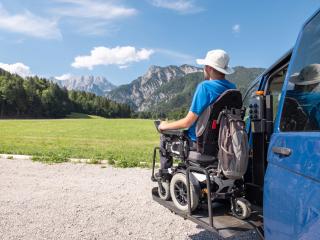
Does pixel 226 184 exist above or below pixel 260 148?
below

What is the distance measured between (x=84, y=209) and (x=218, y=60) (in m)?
3.65

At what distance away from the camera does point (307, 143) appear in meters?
2.63

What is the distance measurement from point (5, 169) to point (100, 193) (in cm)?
390

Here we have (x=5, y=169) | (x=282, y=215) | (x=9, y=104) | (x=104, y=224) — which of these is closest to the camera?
(x=282, y=215)

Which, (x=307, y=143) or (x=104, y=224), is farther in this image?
(x=104, y=224)

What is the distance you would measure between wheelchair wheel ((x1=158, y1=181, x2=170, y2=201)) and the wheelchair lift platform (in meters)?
0.32

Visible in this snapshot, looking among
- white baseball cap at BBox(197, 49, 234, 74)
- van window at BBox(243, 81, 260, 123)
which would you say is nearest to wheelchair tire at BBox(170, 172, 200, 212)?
white baseball cap at BBox(197, 49, 234, 74)

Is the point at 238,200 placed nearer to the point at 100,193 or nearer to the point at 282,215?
the point at 282,215

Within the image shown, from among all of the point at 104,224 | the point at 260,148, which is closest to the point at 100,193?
the point at 104,224

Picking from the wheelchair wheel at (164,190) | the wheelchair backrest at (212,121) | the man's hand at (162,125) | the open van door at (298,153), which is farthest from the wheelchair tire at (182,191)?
the open van door at (298,153)

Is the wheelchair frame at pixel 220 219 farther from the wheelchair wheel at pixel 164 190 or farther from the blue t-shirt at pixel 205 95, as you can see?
the blue t-shirt at pixel 205 95

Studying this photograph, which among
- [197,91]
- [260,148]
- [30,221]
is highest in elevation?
[197,91]

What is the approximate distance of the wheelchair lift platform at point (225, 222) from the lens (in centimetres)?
360

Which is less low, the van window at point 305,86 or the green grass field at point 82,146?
the van window at point 305,86
